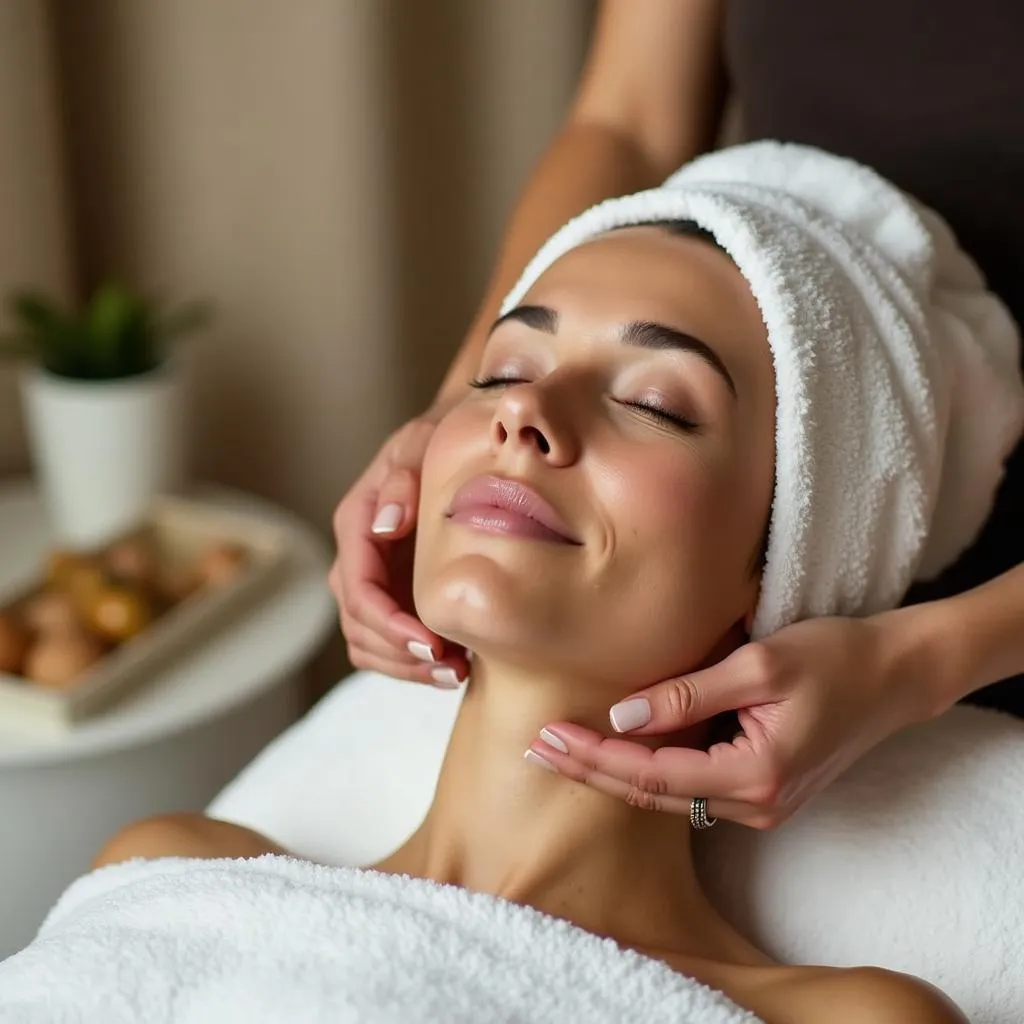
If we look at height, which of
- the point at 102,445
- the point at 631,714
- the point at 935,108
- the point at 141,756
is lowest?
the point at 141,756

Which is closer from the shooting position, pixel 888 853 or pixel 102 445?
pixel 888 853

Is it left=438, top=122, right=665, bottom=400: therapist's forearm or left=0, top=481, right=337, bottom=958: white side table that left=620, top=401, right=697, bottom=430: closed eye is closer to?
left=438, top=122, right=665, bottom=400: therapist's forearm

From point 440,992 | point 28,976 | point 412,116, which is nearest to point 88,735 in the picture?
point 28,976

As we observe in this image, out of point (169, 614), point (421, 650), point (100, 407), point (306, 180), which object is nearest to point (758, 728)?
point (421, 650)

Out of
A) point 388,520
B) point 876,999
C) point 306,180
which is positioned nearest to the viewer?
point 876,999

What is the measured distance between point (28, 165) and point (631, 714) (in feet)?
3.92

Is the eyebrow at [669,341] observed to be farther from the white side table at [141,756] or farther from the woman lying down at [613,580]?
the white side table at [141,756]

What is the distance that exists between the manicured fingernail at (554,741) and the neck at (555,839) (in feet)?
0.11

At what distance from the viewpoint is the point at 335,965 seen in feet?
2.35

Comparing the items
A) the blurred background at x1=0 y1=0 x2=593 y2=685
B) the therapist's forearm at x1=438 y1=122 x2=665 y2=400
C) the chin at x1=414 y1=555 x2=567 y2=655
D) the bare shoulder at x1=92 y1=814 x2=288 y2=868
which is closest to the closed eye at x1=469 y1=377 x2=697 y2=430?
the chin at x1=414 y1=555 x2=567 y2=655

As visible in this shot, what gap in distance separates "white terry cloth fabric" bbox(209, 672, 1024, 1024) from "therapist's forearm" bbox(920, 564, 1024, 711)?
94 mm

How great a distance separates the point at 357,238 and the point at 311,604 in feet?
1.79

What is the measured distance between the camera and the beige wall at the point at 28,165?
5.10 ft

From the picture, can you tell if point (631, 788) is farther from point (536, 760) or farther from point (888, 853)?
point (888, 853)
